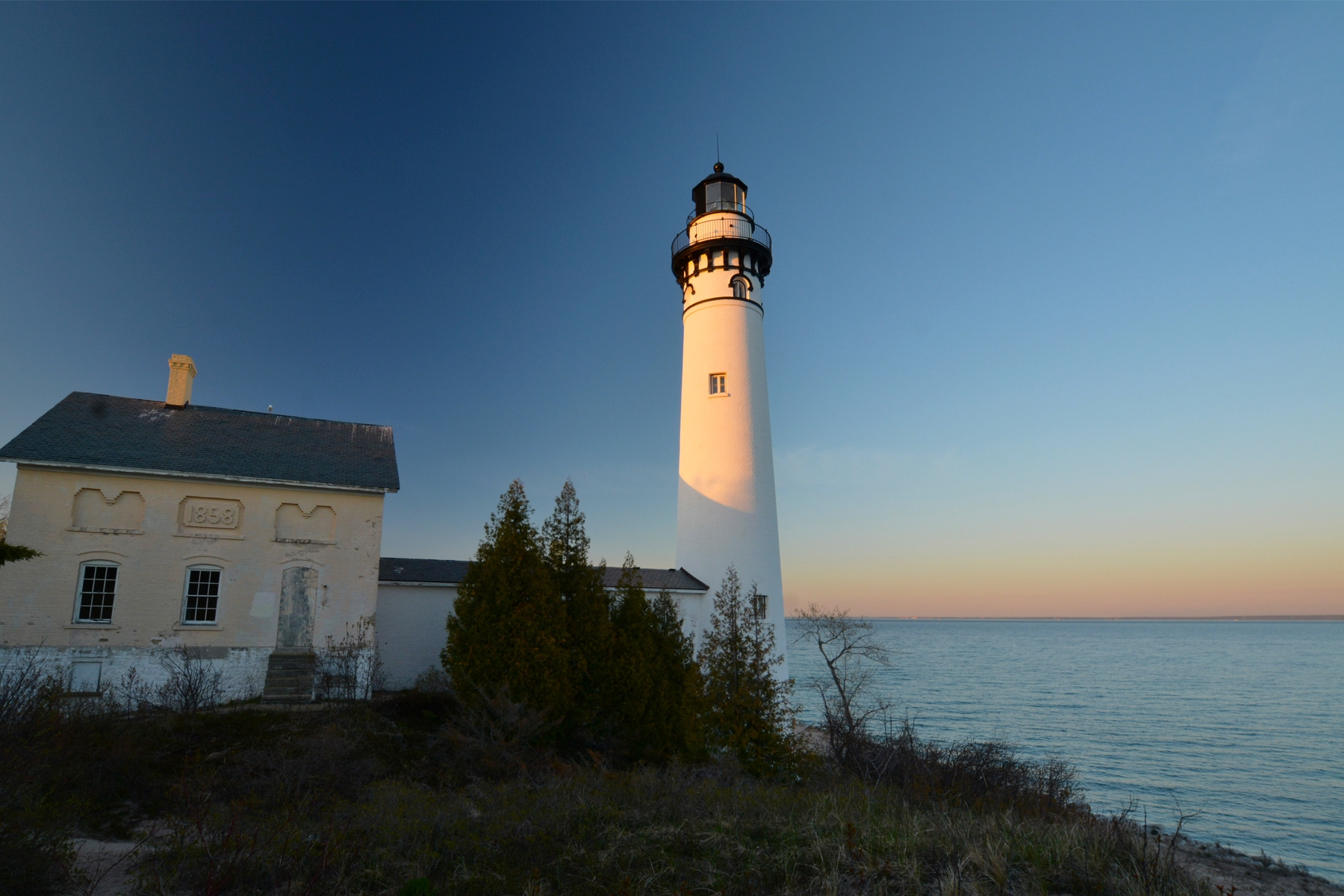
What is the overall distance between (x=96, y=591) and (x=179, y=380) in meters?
6.89

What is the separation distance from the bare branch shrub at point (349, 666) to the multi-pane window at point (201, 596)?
2.91 metres

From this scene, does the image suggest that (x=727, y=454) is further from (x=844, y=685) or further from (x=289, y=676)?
(x=289, y=676)

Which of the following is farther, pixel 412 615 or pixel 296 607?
pixel 412 615

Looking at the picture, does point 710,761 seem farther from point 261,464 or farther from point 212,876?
point 261,464

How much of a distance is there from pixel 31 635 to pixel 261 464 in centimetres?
609

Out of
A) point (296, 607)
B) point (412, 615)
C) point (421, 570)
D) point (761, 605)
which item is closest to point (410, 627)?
point (412, 615)

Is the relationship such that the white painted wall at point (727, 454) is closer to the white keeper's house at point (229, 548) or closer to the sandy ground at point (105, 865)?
the white keeper's house at point (229, 548)

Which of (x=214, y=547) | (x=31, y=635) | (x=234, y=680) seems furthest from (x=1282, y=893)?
(x=31, y=635)

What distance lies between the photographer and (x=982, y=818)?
8586 millimetres

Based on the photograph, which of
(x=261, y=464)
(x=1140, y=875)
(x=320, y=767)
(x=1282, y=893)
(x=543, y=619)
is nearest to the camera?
(x=1140, y=875)

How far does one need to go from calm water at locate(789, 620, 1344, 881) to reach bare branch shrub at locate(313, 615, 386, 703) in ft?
66.4

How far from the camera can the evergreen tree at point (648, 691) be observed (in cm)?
1547

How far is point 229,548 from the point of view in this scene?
1761 centimetres

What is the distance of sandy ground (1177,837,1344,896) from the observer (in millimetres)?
13852
